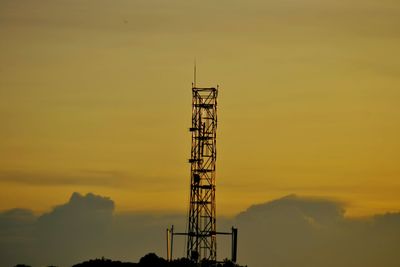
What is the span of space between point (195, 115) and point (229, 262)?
1353 cm

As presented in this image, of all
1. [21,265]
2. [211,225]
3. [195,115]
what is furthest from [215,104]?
[21,265]

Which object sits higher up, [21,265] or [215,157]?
[215,157]

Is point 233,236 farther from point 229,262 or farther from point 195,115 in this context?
point 195,115

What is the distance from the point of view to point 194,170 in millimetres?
132500

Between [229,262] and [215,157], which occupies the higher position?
[215,157]

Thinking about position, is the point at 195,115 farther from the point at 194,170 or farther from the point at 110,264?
the point at 110,264

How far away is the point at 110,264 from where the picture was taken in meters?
132

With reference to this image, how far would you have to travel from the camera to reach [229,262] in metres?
131

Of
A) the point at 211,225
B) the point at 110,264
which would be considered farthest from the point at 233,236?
the point at 110,264

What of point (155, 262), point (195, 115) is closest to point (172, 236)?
point (155, 262)

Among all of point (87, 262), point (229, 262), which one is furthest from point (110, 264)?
point (229, 262)

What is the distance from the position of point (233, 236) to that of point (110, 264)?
1146 centimetres

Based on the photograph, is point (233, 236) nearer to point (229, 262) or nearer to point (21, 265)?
point (229, 262)

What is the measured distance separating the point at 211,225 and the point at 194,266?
4.64m
